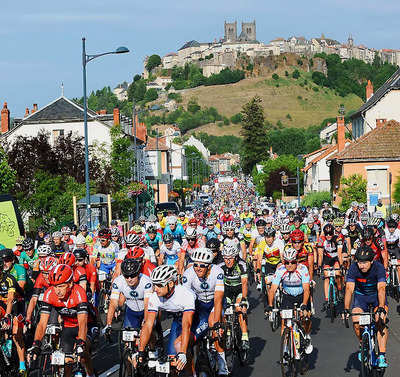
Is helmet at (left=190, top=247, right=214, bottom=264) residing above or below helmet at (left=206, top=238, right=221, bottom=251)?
above

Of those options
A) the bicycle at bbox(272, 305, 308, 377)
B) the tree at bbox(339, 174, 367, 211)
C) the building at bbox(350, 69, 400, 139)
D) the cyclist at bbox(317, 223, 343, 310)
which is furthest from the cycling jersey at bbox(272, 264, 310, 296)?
the building at bbox(350, 69, 400, 139)

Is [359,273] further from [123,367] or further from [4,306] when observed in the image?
[4,306]

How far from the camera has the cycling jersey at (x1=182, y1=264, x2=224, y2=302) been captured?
955cm

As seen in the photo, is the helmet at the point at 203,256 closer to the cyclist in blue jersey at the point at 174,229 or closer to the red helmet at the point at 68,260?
the red helmet at the point at 68,260

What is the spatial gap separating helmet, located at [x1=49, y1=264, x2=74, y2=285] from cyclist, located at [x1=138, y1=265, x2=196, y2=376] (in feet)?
3.64

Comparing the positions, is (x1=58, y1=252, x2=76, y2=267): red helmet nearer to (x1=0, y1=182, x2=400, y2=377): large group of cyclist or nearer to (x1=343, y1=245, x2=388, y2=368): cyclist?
(x1=0, y1=182, x2=400, y2=377): large group of cyclist

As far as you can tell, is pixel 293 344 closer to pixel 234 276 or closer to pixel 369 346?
pixel 369 346

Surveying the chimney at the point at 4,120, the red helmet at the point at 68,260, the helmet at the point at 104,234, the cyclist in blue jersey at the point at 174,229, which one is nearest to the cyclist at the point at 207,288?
the red helmet at the point at 68,260

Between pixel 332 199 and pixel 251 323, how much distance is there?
48.2m

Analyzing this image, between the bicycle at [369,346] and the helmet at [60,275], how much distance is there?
3.71m

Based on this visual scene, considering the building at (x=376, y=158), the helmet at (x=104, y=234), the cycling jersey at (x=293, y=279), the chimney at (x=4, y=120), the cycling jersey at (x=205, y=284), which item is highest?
the chimney at (x=4, y=120)

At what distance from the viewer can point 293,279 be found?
1149 centimetres

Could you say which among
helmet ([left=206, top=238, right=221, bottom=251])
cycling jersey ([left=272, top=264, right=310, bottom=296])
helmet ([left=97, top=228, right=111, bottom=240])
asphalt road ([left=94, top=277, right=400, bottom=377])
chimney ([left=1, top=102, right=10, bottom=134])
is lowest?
asphalt road ([left=94, top=277, right=400, bottom=377])

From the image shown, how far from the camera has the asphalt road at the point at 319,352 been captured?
37.0ft
